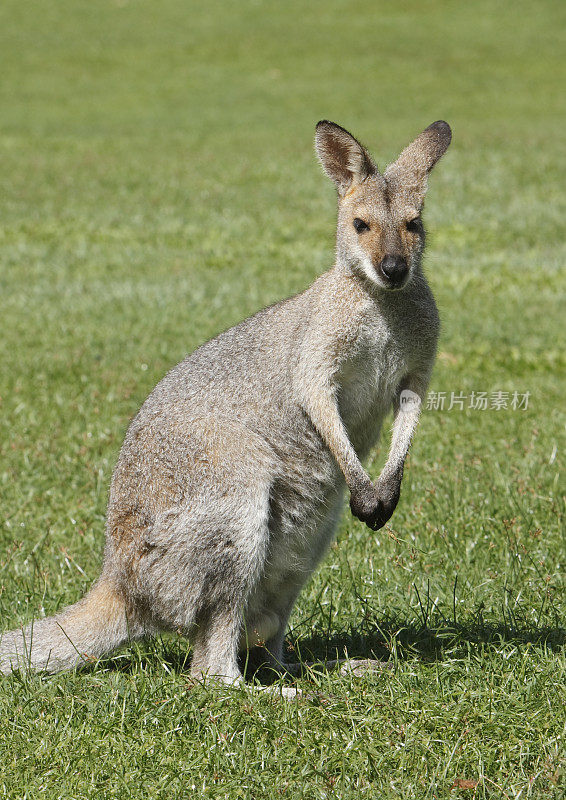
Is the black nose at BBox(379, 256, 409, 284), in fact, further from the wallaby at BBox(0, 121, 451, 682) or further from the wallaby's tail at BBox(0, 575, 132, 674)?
the wallaby's tail at BBox(0, 575, 132, 674)

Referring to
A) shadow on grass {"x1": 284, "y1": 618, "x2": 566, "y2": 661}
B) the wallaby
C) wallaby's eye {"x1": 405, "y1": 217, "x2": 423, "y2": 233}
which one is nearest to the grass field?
shadow on grass {"x1": 284, "y1": 618, "x2": 566, "y2": 661}

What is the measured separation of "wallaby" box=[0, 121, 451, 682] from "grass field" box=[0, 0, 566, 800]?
196 mm

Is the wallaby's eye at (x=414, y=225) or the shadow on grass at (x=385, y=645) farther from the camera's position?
the shadow on grass at (x=385, y=645)

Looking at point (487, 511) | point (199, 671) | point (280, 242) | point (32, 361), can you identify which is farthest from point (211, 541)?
point (280, 242)

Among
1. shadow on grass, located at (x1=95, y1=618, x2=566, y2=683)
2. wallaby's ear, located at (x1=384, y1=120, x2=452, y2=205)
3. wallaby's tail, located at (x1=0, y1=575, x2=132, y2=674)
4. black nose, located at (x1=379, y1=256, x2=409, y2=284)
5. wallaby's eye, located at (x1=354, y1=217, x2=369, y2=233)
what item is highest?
wallaby's ear, located at (x1=384, y1=120, x2=452, y2=205)

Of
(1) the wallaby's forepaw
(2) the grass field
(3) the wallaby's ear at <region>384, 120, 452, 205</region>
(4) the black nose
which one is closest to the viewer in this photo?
(2) the grass field

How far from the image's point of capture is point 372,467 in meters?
5.81

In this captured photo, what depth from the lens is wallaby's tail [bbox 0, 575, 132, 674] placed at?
11.5 feet

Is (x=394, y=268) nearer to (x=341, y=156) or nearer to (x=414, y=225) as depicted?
(x=414, y=225)

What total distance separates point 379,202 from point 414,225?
144mm

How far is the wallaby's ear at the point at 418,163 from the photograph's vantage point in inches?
142

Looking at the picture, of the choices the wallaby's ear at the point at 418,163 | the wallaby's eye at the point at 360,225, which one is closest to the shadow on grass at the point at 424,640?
the wallaby's eye at the point at 360,225

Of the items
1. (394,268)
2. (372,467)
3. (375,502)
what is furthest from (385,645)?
(372,467)

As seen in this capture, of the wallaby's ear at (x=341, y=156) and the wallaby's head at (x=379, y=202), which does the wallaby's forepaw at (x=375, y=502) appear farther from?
the wallaby's ear at (x=341, y=156)
